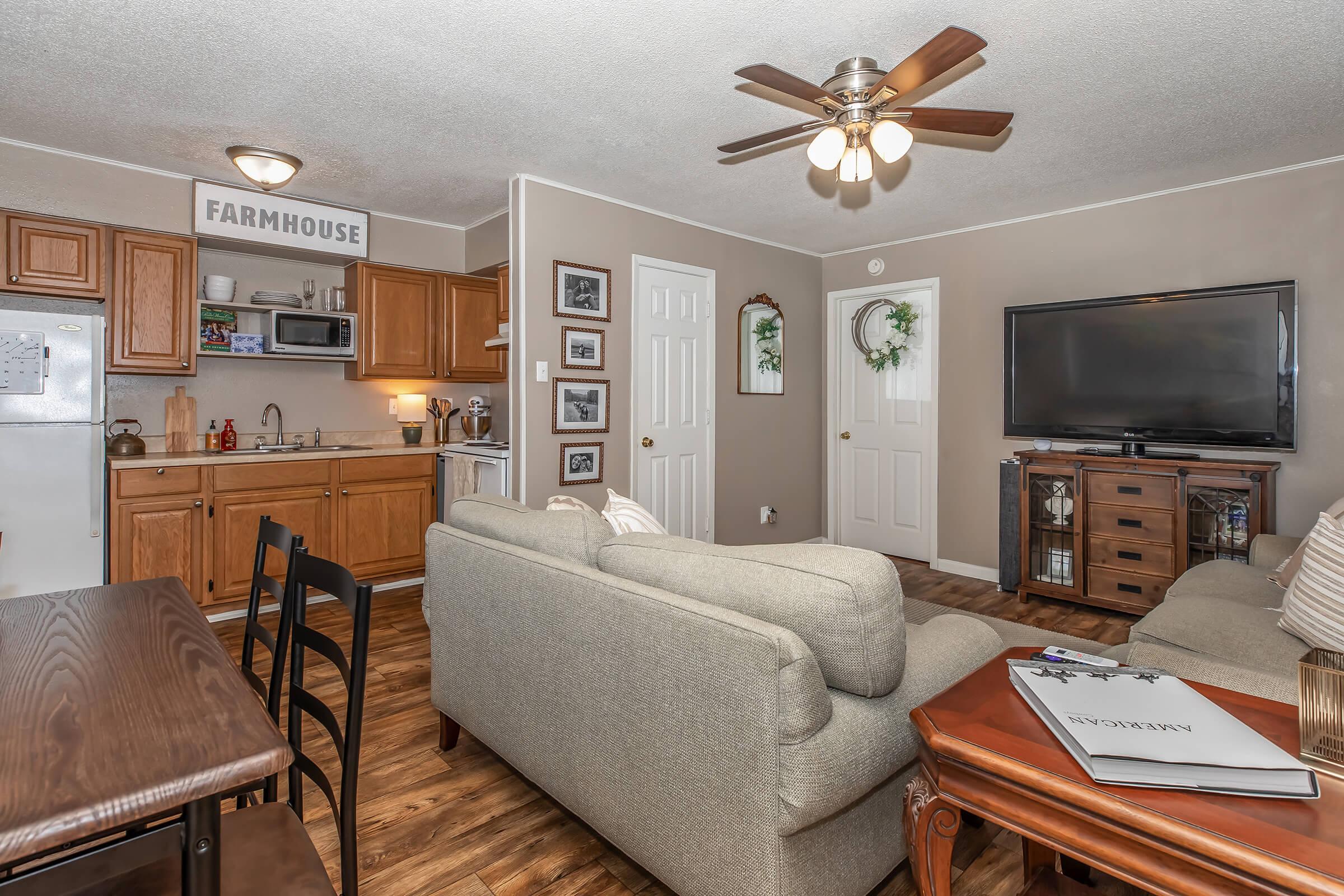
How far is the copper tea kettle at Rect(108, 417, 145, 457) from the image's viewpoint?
3.72 meters

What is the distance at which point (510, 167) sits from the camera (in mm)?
3783

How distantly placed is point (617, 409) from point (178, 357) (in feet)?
8.42

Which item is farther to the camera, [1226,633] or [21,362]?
[21,362]

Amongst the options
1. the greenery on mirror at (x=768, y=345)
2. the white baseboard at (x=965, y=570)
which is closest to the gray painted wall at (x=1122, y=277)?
the white baseboard at (x=965, y=570)

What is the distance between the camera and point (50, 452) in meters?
3.29

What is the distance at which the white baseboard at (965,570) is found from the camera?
4844mm

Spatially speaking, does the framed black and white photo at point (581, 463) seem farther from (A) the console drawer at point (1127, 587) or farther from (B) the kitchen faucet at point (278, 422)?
(A) the console drawer at point (1127, 587)

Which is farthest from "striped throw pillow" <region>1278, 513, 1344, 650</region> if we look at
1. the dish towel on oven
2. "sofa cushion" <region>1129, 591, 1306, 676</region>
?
the dish towel on oven

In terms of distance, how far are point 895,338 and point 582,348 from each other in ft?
8.68

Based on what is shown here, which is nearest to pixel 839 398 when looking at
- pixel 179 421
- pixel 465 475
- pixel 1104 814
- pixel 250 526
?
pixel 465 475

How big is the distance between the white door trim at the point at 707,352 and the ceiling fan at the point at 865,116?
73.7 inches

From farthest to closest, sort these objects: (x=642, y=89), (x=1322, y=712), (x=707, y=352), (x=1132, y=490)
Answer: (x=707, y=352) < (x=1132, y=490) < (x=642, y=89) < (x=1322, y=712)

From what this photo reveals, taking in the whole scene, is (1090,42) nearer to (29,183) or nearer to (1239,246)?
(1239,246)

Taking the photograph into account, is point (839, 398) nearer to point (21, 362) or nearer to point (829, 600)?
point (829, 600)
